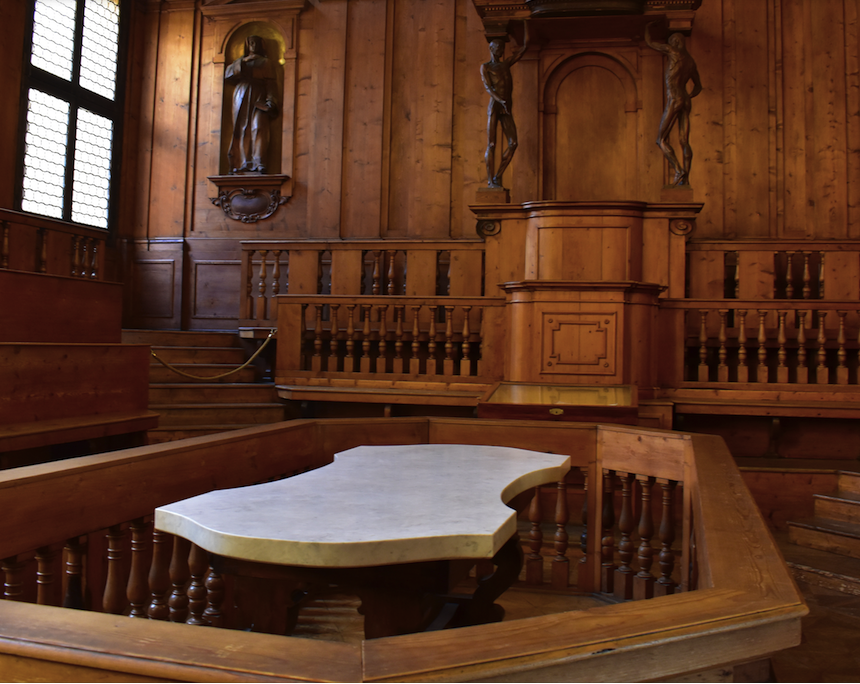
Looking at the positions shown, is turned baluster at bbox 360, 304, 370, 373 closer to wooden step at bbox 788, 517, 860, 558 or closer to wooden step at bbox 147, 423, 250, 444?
wooden step at bbox 147, 423, 250, 444

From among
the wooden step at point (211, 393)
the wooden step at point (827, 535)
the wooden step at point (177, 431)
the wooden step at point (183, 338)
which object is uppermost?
the wooden step at point (183, 338)

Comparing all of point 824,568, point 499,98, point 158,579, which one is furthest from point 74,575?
point 499,98

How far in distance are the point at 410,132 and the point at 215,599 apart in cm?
619

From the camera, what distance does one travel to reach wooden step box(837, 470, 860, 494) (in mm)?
4020

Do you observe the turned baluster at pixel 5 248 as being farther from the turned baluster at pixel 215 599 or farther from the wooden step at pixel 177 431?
the turned baluster at pixel 215 599

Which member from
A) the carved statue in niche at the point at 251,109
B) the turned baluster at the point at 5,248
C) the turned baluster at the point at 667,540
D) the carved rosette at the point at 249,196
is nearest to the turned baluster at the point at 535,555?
the turned baluster at the point at 667,540

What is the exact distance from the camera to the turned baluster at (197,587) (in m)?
2.18

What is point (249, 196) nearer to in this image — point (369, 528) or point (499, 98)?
point (499, 98)

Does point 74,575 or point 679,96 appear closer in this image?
point 74,575

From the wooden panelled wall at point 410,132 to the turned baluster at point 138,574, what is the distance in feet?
18.4

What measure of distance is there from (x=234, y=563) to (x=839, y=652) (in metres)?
2.05

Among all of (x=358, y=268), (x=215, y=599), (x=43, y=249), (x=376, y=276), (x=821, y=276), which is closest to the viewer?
(x=215, y=599)

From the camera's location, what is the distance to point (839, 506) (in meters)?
3.86

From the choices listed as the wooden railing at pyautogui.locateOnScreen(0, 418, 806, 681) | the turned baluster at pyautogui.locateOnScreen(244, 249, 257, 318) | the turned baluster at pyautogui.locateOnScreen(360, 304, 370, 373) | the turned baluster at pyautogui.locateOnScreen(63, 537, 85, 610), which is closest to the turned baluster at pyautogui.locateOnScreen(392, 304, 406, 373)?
the turned baluster at pyautogui.locateOnScreen(360, 304, 370, 373)
